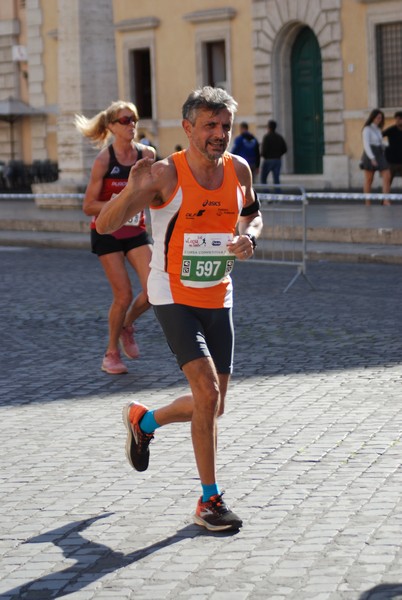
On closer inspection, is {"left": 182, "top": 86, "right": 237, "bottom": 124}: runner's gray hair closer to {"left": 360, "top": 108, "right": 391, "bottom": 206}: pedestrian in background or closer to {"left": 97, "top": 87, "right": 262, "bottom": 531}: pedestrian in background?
{"left": 97, "top": 87, "right": 262, "bottom": 531}: pedestrian in background

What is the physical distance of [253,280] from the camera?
54.5 ft

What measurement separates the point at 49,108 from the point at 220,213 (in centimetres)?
3731

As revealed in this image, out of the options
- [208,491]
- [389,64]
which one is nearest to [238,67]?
[389,64]

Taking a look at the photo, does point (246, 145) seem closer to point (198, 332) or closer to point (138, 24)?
point (138, 24)

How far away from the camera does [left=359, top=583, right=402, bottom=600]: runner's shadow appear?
505 cm

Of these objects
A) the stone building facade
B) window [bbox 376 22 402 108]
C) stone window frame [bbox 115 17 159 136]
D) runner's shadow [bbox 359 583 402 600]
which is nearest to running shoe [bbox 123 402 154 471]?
runner's shadow [bbox 359 583 402 600]

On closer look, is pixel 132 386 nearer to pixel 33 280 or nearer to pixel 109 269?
pixel 109 269

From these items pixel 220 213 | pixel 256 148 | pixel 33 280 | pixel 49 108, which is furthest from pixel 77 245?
pixel 49 108

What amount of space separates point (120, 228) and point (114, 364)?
3.59 ft

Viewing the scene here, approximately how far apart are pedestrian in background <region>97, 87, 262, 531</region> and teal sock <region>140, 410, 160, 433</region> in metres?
0.19

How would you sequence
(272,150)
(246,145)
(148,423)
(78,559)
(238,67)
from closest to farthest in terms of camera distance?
(78,559), (148,423), (246,145), (272,150), (238,67)

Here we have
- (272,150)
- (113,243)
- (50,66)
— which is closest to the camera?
(113,243)

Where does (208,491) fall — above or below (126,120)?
below

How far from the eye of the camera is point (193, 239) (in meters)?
6.40
